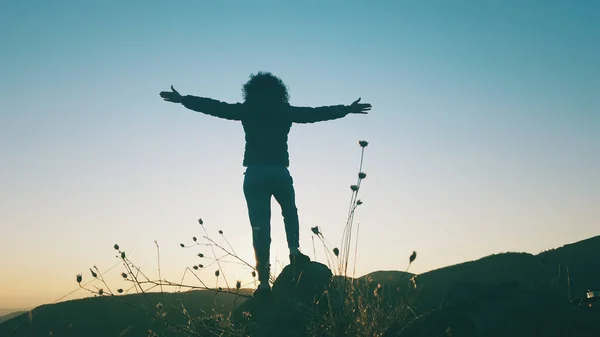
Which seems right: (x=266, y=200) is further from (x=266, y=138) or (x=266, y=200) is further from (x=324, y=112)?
(x=324, y=112)

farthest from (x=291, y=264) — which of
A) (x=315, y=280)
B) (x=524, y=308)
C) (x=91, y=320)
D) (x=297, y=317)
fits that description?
(x=524, y=308)

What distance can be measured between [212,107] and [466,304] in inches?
181

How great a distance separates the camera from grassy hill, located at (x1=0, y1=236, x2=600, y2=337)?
114 inches

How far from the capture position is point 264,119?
6.83 metres

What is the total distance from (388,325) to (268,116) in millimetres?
4030

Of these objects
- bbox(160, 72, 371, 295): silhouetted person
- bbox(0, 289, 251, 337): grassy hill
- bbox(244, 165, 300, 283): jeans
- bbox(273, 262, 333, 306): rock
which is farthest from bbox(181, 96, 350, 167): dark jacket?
bbox(0, 289, 251, 337): grassy hill

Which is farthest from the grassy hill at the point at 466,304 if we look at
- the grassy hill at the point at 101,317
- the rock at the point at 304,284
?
the rock at the point at 304,284

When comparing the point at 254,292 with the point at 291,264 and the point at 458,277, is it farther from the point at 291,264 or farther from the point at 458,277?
the point at 458,277

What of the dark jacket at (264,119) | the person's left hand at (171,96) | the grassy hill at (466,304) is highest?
the person's left hand at (171,96)

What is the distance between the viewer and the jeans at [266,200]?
20.9 ft

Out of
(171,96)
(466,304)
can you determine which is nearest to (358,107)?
(171,96)

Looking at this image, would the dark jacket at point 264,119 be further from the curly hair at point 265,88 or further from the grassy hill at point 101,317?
the grassy hill at point 101,317

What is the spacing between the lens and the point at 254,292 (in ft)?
19.1

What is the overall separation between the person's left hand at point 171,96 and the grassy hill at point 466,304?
261cm
